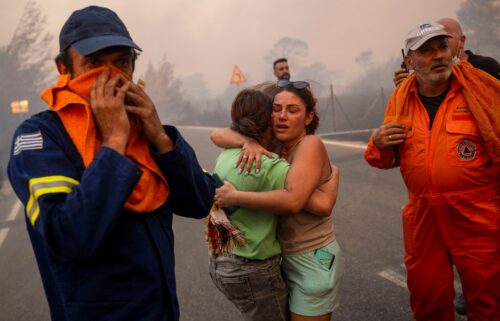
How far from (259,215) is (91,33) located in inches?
42.3

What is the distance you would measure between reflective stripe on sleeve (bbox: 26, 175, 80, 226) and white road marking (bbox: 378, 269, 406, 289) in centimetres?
302

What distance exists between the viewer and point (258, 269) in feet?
6.43

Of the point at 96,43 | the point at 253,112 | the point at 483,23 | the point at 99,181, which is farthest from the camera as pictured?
the point at 483,23

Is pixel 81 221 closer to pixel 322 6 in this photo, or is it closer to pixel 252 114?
pixel 252 114

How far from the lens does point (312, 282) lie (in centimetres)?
197

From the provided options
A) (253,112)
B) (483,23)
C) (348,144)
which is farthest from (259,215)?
(483,23)

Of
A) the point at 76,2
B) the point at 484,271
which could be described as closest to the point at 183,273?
the point at 484,271

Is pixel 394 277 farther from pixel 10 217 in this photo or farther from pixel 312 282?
pixel 10 217

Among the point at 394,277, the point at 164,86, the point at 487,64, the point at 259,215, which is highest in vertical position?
the point at 487,64

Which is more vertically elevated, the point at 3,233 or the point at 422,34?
the point at 422,34

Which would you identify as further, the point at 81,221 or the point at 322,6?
the point at 322,6

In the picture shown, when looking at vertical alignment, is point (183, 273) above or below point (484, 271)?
below

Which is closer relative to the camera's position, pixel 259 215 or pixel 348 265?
pixel 259 215

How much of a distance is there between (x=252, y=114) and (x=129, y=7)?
52.6 m
